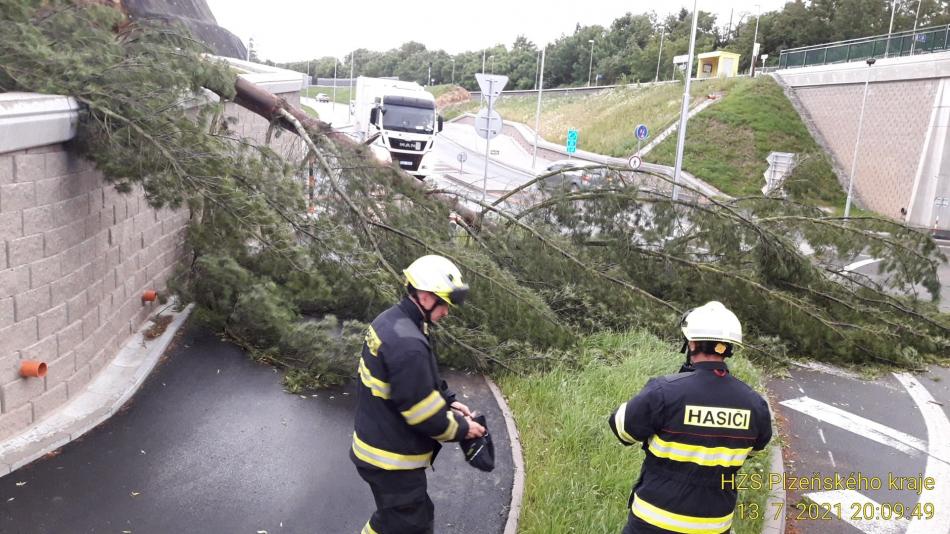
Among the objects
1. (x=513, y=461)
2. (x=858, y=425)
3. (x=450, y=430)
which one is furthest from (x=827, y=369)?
(x=450, y=430)

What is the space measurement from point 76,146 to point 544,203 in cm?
532

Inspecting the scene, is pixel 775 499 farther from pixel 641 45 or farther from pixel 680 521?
pixel 641 45

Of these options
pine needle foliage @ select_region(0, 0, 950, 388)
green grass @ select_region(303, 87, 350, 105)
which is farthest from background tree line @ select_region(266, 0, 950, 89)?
pine needle foliage @ select_region(0, 0, 950, 388)

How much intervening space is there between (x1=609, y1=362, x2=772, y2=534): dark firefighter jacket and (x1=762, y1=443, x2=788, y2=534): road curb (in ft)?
6.26

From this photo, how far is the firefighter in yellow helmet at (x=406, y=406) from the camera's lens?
315 cm

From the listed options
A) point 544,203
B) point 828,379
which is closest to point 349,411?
point 544,203

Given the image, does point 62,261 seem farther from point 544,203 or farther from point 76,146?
point 544,203

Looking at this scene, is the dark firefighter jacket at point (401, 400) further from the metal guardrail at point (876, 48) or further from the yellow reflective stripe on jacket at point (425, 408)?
the metal guardrail at point (876, 48)

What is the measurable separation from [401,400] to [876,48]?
3311 cm

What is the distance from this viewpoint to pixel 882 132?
92.1 ft

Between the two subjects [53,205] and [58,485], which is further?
[53,205]

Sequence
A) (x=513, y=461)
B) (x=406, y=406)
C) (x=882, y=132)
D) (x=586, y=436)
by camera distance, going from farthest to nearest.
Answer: (x=882, y=132) < (x=586, y=436) < (x=513, y=461) < (x=406, y=406)

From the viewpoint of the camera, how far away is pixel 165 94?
5.57 metres

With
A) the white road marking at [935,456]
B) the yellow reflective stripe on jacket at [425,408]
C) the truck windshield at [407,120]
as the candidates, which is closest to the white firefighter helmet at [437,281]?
the yellow reflective stripe on jacket at [425,408]
